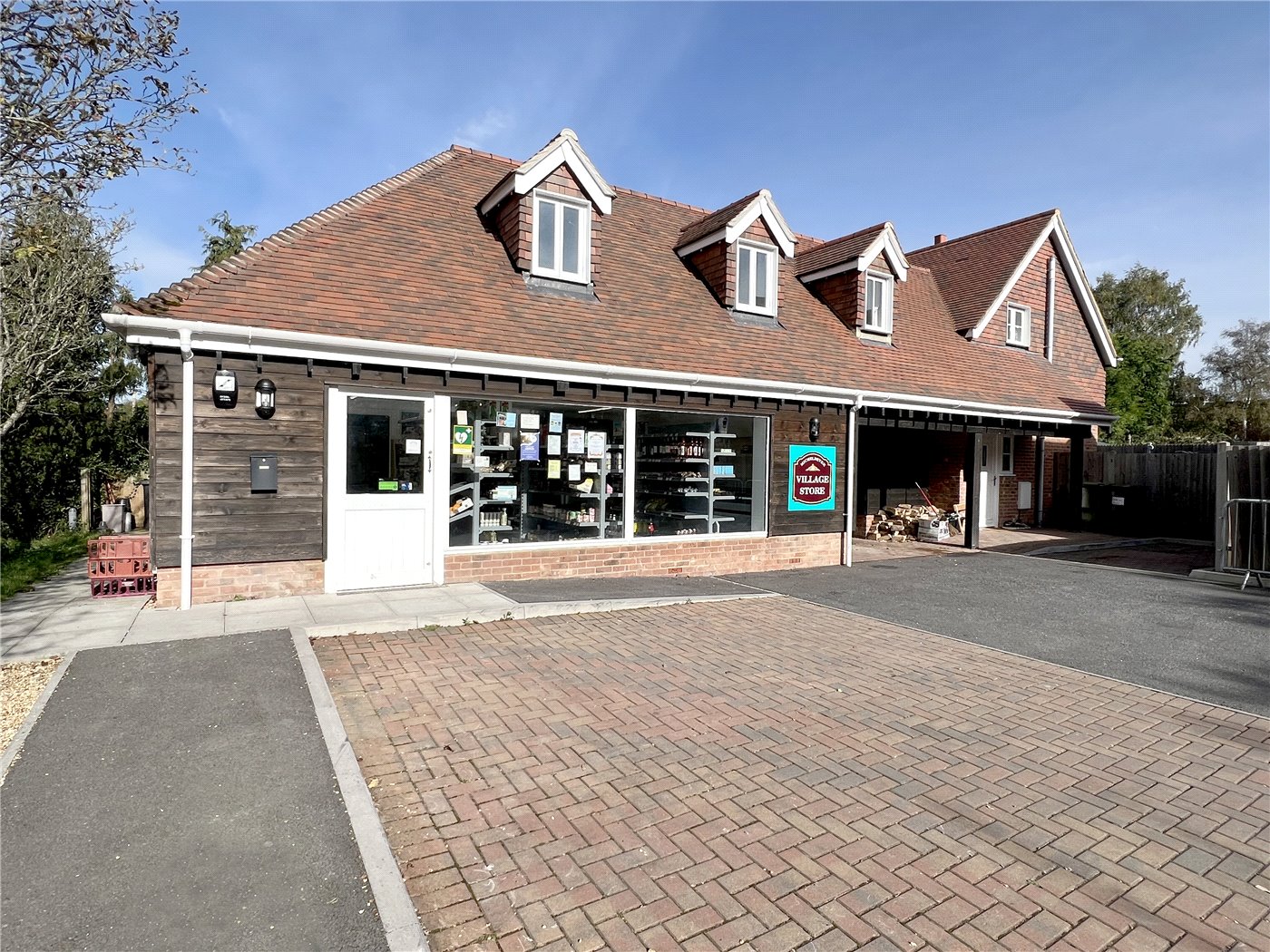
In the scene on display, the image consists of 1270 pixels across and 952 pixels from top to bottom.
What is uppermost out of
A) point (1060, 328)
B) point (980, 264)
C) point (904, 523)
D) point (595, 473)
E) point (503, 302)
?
point (980, 264)

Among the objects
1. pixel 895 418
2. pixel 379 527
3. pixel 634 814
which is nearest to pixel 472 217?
pixel 379 527

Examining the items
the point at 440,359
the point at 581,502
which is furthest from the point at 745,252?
the point at 440,359

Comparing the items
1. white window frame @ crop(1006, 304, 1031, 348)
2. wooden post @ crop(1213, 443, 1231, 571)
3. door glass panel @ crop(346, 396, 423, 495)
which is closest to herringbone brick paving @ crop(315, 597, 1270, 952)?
door glass panel @ crop(346, 396, 423, 495)

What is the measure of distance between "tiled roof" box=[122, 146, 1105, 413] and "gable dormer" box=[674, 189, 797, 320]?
398mm

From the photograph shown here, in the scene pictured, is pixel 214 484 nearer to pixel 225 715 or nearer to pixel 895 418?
pixel 225 715

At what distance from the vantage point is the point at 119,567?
321 inches

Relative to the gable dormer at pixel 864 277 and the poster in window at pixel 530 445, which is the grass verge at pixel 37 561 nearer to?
the poster in window at pixel 530 445

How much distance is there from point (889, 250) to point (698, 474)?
7342mm

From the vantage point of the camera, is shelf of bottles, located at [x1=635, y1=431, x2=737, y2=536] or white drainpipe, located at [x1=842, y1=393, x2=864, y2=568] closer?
shelf of bottles, located at [x1=635, y1=431, x2=737, y2=536]

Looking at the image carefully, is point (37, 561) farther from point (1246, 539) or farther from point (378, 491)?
point (1246, 539)

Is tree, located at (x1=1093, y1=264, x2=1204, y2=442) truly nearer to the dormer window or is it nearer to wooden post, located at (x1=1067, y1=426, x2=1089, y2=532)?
wooden post, located at (x1=1067, y1=426, x2=1089, y2=532)

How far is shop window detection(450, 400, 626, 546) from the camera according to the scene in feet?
29.6

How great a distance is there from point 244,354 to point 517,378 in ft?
10.4

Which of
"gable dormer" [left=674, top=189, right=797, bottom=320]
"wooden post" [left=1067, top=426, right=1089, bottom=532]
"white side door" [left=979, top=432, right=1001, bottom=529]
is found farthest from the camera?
"white side door" [left=979, top=432, right=1001, bottom=529]
